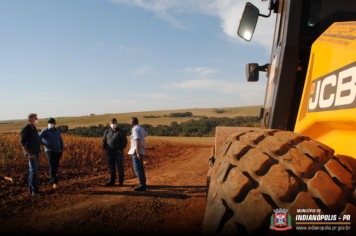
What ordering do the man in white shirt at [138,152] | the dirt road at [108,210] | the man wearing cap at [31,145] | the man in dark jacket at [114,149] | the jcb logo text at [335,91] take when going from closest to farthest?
the jcb logo text at [335,91] → the dirt road at [108,210] → the man wearing cap at [31,145] → the man in white shirt at [138,152] → the man in dark jacket at [114,149]

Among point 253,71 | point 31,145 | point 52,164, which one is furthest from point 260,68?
point 52,164

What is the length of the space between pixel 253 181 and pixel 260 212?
192 millimetres

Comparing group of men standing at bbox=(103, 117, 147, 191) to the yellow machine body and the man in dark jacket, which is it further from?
the yellow machine body

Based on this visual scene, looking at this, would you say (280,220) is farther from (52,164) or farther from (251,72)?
(52,164)

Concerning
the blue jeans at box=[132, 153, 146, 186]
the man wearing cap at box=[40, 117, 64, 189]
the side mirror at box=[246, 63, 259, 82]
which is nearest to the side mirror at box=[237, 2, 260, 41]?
the side mirror at box=[246, 63, 259, 82]

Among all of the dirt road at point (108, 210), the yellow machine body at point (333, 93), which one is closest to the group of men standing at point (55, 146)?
the dirt road at point (108, 210)

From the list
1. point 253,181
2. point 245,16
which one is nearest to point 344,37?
point 253,181

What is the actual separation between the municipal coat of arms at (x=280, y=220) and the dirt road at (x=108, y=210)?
274 centimetres

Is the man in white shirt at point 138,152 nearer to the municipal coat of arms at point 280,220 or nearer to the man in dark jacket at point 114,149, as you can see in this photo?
the man in dark jacket at point 114,149

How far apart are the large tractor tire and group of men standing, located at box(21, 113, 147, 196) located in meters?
4.87

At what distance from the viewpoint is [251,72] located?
321cm

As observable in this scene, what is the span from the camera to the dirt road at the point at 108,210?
378 cm

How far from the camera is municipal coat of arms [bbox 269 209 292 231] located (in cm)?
115

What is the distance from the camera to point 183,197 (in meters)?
5.62
